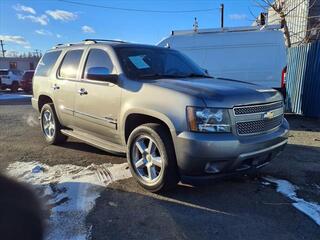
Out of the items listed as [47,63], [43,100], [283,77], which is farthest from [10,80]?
[283,77]

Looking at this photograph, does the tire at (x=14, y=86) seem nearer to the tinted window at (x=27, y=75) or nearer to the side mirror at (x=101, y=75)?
the tinted window at (x=27, y=75)

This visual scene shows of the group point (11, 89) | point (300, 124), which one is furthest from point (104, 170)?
point (11, 89)

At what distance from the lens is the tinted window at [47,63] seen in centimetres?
670

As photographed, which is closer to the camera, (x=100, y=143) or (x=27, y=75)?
(x=100, y=143)

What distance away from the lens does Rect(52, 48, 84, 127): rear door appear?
5.75 meters

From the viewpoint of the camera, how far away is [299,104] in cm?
1058

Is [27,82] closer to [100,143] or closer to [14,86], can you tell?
[14,86]

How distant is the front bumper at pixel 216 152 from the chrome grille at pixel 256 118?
96 millimetres

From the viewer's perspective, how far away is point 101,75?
4.70 meters

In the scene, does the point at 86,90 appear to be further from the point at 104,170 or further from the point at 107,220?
the point at 107,220

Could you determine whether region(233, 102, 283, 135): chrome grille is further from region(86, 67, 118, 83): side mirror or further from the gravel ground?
region(86, 67, 118, 83): side mirror

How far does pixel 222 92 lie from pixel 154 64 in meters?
1.55

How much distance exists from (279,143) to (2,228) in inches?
130

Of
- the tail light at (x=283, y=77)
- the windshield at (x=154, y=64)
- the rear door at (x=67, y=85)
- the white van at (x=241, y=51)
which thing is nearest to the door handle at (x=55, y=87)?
the rear door at (x=67, y=85)
